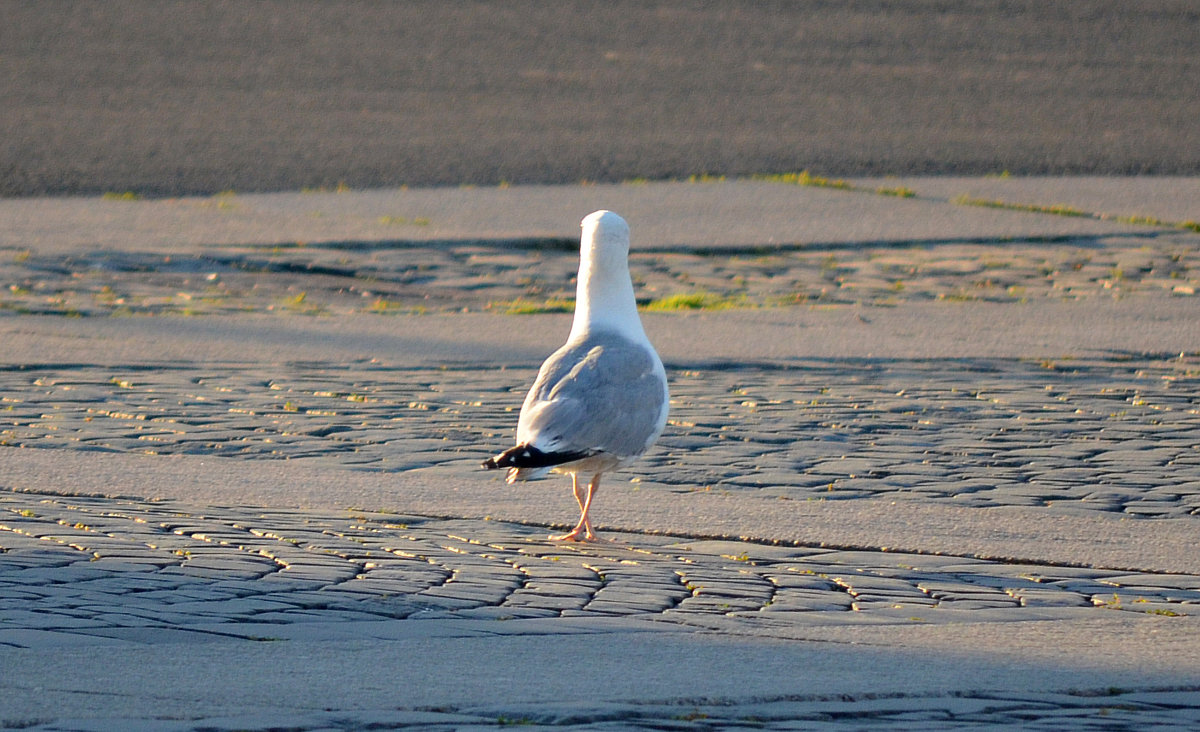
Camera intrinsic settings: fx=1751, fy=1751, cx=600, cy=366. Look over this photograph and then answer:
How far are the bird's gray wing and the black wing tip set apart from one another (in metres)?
0.03

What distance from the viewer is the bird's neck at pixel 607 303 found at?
663 cm

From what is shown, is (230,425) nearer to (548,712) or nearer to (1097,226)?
(548,712)

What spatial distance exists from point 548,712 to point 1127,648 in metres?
1.74

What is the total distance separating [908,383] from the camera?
9227mm

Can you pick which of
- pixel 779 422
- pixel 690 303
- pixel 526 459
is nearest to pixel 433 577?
pixel 526 459

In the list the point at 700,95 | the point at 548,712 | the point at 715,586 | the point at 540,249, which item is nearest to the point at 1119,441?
the point at 715,586

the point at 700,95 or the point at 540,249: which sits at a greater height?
the point at 700,95

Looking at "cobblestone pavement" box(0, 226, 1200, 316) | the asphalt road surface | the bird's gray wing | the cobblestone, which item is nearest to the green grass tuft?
"cobblestone pavement" box(0, 226, 1200, 316)

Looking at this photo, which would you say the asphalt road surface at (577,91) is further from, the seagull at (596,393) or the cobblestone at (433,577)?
the cobblestone at (433,577)

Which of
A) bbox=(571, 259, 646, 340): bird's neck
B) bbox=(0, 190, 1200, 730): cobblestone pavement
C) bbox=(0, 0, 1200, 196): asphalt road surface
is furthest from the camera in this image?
bbox=(0, 0, 1200, 196): asphalt road surface

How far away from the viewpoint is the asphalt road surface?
17641 mm

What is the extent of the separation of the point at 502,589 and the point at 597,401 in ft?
3.02

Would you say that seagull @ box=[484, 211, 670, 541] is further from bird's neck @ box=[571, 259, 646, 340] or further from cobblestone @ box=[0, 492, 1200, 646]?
cobblestone @ box=[0, 492, 1200, 646]

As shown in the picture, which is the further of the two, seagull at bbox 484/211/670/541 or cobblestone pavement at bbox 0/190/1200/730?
seagull at bbox 484/211/670/541
